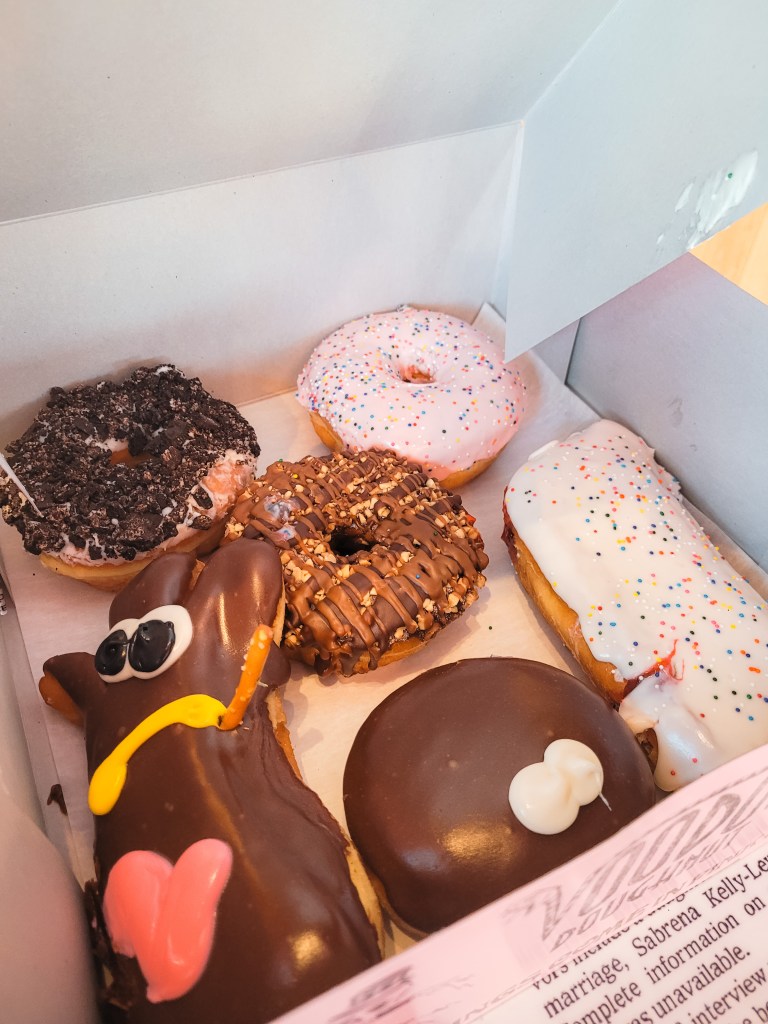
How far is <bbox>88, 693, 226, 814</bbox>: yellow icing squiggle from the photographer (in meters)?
1.22

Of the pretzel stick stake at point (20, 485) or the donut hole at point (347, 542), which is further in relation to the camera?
the donut hole at point (347, 542)

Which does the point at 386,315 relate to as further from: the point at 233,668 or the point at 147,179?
the point at 233,668

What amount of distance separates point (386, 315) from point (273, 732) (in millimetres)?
1255

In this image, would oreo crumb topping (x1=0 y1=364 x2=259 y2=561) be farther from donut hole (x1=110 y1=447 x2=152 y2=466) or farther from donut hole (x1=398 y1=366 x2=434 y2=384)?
donut hole (x1=398 y1=366 x2=434 y2=384)

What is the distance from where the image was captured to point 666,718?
56.1 inches

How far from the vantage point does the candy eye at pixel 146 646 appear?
1.30 meters

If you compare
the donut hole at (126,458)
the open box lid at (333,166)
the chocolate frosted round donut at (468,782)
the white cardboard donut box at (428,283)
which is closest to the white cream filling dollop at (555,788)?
the chocolate frosted round donut at (468,782)

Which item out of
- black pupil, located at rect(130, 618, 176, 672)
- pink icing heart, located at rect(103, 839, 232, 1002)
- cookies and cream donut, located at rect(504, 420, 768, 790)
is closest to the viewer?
pink icing heart, located at rect(103, 839, 232, 1002)

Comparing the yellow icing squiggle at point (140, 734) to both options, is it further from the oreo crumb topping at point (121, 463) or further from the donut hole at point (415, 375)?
the donut hole at point (415, 375)

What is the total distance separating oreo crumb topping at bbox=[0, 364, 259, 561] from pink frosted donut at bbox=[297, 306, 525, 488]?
237 millimetres

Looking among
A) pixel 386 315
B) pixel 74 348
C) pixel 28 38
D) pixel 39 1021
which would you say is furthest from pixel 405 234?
pixel 39 1021

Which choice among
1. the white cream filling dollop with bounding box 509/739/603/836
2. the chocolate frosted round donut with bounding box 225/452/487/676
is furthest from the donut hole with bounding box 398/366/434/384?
the white cream filling dollop with bounding box 509/739/603/836

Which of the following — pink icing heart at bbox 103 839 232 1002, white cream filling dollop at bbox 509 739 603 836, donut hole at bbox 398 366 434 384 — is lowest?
pink icing heart at bbox 103 839 232 1002

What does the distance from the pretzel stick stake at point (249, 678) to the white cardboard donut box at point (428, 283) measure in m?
0.32
